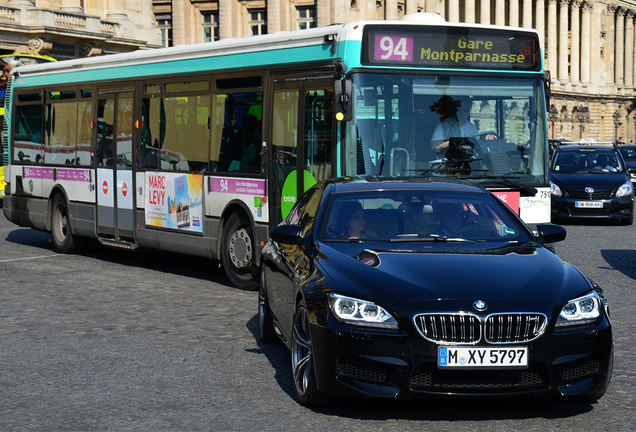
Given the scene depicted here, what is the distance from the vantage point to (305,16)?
63.8 meters

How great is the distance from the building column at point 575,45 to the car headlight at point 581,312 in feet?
→ 361

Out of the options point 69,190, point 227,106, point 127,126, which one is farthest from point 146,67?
point 69,190

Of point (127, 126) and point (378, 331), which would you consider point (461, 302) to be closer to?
point (378, 331)

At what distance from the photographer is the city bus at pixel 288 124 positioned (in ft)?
32.6

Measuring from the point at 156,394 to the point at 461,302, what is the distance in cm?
198

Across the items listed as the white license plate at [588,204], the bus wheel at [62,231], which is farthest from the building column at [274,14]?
the bus wheel at [62,231]

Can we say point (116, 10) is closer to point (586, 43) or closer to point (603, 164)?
point (603, 164)

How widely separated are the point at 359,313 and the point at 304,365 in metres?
0.61

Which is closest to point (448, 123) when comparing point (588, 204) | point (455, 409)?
point (455, 409)

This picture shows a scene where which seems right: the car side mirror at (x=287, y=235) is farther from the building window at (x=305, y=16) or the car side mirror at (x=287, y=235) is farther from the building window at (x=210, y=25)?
the building window at (x=210, y=25)

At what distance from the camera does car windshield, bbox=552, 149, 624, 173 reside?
2169 cm

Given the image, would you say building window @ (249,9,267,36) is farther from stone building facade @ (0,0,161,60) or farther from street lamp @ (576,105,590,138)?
street lamp @ (576,105,590,138)

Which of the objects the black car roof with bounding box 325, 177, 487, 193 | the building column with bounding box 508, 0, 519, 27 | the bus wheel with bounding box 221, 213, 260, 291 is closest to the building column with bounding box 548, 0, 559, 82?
the building column with bounding box 508, 0, 519, 27

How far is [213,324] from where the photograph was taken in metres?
8.71
